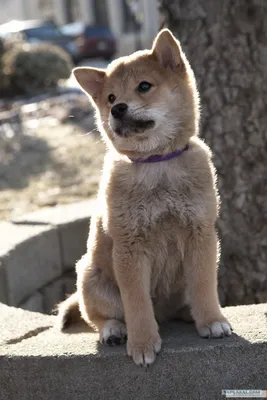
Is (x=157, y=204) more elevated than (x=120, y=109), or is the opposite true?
(x=120, y=109)

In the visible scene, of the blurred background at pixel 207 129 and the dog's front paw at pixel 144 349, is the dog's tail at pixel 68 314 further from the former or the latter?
the blurred background at pixel 207 129

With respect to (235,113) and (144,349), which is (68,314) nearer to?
(144,349)

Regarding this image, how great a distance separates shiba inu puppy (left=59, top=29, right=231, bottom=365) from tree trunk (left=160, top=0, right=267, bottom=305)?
0.93 metres

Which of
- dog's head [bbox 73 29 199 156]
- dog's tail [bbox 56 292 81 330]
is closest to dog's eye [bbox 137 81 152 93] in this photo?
dog's head [bbox 73 29 199 156]

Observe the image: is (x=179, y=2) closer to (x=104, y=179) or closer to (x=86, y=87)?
(x=86, y=87)

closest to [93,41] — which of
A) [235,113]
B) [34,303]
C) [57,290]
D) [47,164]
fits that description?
[47,164]

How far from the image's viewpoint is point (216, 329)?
285 centimetres

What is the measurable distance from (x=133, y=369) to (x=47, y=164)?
5.97m

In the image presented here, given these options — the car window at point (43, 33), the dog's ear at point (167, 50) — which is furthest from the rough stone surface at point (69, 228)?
the car window at point (43, 33)

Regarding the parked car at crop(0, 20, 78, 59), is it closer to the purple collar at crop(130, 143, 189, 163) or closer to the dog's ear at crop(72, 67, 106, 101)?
the dog's ear at crop(72, 67, 106, 101)

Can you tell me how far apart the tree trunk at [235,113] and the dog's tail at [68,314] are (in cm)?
103

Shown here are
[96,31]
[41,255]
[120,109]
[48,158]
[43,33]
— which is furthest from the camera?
[96,31]

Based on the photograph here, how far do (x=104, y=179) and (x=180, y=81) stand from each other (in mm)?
561

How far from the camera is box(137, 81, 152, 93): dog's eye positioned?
9.69 feet
